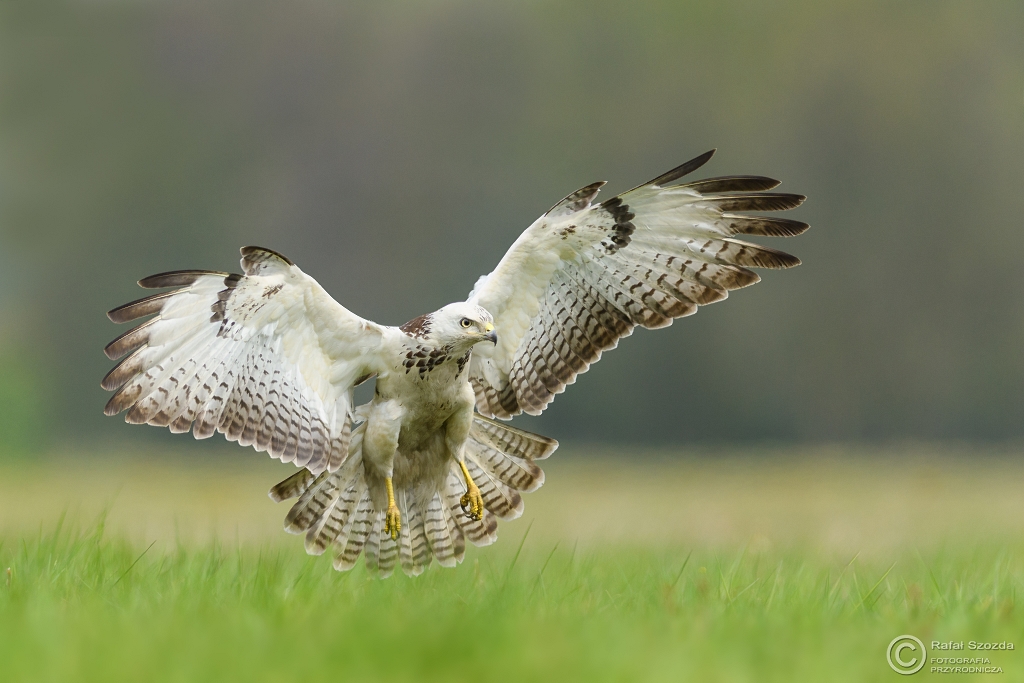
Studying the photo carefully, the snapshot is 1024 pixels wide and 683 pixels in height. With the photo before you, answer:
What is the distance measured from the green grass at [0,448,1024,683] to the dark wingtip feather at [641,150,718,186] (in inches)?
68.3

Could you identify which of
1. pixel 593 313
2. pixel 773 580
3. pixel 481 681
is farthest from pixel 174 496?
pixel 481 681

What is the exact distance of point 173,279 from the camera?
4062mm

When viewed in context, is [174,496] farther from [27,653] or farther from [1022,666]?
[1022,666]

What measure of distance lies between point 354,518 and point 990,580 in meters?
2.96

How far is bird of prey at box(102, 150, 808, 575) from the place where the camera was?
4234 mm

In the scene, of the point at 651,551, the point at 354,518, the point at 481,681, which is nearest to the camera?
the point at 481,681

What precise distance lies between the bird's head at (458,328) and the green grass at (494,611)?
103 cm

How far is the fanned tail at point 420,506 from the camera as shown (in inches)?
187

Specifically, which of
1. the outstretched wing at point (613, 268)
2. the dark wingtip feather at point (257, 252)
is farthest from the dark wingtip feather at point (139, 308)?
the outstretched wing at point (613, 268)

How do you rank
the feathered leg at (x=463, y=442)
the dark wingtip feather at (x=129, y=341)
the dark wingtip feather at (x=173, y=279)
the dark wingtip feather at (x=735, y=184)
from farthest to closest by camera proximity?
the feathered leg at (x=463, y=442) → the dark wingtip feather at (x=735, y=184) → the dark wingtip feather at (x=129, y=341) → the dark wingtip feather at (x=173, y=279)

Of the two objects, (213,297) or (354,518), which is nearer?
(213,297)

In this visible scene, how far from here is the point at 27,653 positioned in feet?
8.82

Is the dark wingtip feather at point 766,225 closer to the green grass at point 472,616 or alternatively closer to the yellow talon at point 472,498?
the green grass at point 472,616

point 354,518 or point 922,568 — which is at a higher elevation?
point 922,568
